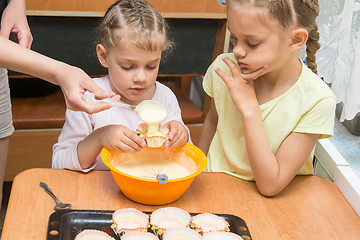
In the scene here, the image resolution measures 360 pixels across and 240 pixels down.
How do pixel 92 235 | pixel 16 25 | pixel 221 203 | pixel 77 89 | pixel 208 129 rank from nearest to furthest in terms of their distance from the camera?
pixel 92 235 → pixel 77 89 → pixel 221 203 → pixel 16 25 → pixel 208 129

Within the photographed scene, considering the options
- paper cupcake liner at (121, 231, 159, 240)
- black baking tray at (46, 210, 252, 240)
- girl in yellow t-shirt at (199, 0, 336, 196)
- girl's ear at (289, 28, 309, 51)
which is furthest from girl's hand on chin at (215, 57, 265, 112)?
paper cupcake liner at (121, 231, 159, 240)

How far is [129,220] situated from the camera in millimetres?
1079

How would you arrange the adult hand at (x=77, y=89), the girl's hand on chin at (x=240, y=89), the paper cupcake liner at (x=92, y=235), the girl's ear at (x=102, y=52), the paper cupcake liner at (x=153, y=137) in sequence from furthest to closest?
the girl's ear at (x=102, y=52), the girl's hand on chin at (x=240, y=89), the paper cupcake liner at (x=153, y=137), the adult hand at (x=77, y=89), the paper cupcake liner at (x=92, y=235)

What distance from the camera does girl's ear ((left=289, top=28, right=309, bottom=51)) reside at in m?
1.27

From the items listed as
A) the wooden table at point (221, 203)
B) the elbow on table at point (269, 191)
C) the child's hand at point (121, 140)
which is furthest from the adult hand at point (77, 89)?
the elbow on table at point (269, 191)

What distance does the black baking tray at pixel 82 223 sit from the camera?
1.04 m

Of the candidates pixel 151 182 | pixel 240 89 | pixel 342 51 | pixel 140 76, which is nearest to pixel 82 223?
pixel 151 182

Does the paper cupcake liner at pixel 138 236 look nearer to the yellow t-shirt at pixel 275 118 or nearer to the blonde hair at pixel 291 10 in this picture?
the yellow t-shirt at pixel 275 118

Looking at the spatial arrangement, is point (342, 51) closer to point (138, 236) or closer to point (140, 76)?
point (140, 76)

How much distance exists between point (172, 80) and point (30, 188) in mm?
1743

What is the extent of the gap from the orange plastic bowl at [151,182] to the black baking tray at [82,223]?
0.09 meters

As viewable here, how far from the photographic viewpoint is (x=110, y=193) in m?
1.24

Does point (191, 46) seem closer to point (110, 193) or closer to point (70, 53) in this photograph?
point (70, 53)

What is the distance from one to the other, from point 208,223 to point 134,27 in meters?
0.60
